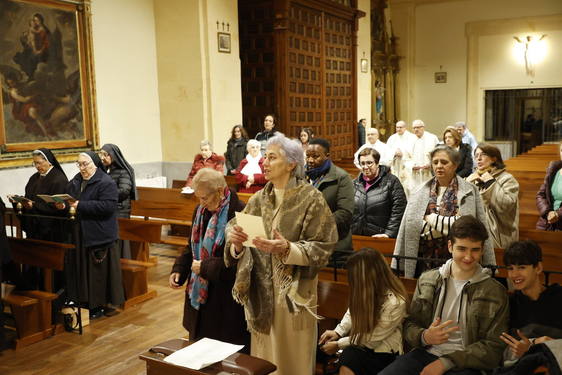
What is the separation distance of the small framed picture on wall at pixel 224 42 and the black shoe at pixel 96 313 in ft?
19.8

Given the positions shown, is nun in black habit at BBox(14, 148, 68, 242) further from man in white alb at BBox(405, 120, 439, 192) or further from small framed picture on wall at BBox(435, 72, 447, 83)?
small framed picture on wall at BBox(435, 72, 447, 83)

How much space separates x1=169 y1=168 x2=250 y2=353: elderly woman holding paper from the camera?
347 cm

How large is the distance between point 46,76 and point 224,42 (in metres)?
3.28

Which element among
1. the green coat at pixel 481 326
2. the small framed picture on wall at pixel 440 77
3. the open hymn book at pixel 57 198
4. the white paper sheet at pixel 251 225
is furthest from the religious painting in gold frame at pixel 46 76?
the small framed picture on wall at pixel 440 77

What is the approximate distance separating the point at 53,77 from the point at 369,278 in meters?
7.27

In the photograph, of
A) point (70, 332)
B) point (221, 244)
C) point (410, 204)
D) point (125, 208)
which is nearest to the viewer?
point (221, 244)

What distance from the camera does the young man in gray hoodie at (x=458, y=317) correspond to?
277cm

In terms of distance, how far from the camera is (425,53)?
19.6 metres

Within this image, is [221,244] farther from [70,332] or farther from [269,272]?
[70,332]

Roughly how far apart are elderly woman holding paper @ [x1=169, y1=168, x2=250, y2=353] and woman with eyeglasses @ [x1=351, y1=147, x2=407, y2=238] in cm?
128

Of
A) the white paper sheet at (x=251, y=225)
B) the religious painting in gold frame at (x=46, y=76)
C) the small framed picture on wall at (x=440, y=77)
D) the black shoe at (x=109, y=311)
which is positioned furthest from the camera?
the small framed picture on wall at (x=440, y=77)

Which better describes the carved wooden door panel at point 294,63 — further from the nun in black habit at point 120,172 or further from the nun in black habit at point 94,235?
the nun in black habit at point 94,235

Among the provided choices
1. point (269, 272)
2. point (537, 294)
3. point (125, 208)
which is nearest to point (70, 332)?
point (125, 208)

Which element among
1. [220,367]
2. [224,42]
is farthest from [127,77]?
[220,367]
